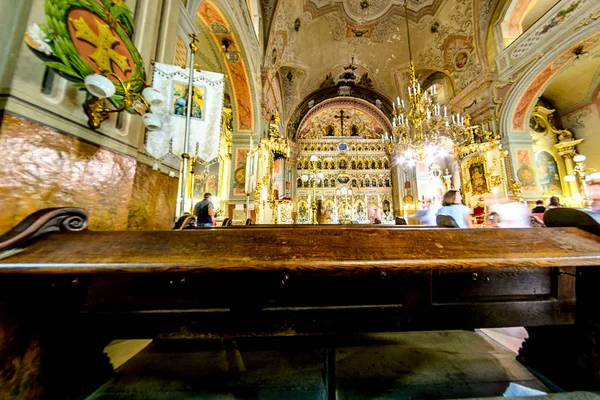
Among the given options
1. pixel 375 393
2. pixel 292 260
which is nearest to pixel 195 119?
pixel 292 260

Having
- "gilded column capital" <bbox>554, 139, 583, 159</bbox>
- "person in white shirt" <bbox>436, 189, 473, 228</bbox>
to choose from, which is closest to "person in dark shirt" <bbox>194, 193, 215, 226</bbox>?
"person in white shirt" <bbox>436, 189, 473, 228</bbox>

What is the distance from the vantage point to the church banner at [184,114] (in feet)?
6.12

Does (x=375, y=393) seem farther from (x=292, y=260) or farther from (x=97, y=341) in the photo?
(x=97, y=341)

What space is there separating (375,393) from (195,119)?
244 centimetres

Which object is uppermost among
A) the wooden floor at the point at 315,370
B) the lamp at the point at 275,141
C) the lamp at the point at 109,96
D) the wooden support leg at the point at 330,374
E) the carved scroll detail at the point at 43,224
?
the lamp at the point at 275,141

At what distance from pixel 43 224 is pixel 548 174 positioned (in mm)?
12321

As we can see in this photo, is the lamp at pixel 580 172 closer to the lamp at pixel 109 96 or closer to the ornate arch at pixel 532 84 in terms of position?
the ornate arch at pixel 532 84

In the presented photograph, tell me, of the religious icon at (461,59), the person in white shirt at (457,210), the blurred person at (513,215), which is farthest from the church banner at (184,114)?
the religious icon at (461,59)

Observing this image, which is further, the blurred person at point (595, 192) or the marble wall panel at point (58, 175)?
the blurred person at point (595, 192)

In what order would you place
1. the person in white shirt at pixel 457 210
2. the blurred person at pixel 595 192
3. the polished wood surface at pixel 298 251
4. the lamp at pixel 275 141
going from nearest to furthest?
the polished wood surface at pixel 298 251, the blurred person at pixel 595 192, the person in white shirt at pixel 457 210, the lamp at pixel 275 141

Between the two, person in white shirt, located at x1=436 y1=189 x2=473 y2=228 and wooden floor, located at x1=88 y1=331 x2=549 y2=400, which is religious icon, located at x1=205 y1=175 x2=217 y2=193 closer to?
wooden floor, located at x1=88 y1=331 x2=549 y2=400

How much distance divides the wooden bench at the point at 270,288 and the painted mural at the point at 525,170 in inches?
270

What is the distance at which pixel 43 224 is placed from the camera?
865 mm

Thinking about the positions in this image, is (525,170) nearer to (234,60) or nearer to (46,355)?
(234,60)
